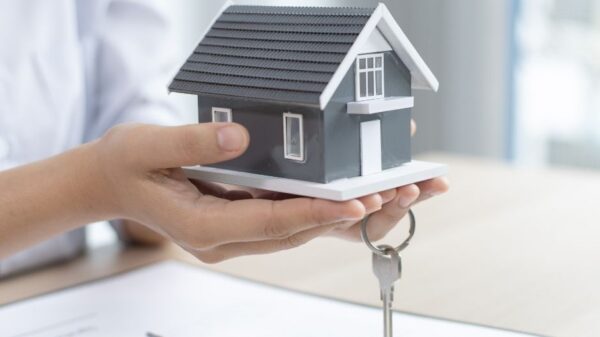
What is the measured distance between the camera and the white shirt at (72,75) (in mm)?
961

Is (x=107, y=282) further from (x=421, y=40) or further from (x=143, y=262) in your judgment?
(x=421, y=40)

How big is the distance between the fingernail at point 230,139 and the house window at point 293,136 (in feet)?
0.17

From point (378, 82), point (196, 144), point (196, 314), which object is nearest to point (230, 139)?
point (196, 144)

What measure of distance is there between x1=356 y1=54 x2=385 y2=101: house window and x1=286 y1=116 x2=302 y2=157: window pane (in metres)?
0.05

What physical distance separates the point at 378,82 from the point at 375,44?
0.10ft

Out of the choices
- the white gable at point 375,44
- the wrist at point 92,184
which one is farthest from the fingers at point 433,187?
the wrist at point 92,184

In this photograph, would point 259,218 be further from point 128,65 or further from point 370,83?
point 128,65

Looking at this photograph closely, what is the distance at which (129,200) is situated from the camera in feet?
2.15

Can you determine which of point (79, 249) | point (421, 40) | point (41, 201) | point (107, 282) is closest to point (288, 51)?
point (41, 201)

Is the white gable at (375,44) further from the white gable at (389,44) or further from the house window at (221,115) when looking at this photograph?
the house window at (221,115)

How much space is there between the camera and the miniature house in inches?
24.0

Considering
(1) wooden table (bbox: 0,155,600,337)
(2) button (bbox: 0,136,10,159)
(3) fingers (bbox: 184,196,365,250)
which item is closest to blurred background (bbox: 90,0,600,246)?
(1) wooden table (bbox: 0,155,600,337)

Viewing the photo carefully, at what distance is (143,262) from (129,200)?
0.31m

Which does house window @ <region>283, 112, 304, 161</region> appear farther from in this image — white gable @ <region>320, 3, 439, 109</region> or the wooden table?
the wooden table
